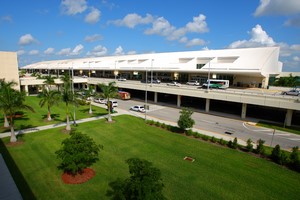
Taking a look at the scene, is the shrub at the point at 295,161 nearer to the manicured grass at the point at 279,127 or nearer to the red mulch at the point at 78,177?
the manicured grass at the point at 279,127

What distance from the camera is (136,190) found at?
28.8 feet

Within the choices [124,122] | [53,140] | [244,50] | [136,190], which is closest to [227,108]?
[244,50]

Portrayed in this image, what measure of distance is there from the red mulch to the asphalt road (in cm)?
1963

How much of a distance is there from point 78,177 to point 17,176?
16.0 feet

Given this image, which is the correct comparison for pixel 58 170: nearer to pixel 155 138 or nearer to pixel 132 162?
pixel 132 162

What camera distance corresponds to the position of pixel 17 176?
15.1 m

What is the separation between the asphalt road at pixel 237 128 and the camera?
85.4 feet

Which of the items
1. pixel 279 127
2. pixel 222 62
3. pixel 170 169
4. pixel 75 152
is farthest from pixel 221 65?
pixel 75 152

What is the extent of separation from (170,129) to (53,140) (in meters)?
16.2

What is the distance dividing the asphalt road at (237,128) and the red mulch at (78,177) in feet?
64.4

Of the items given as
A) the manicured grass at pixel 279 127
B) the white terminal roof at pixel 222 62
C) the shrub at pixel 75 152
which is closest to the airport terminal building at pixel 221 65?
the white terminal roof at pixel 222 62

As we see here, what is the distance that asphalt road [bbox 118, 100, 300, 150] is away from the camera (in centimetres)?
2603

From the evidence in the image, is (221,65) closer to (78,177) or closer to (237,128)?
(237,128)

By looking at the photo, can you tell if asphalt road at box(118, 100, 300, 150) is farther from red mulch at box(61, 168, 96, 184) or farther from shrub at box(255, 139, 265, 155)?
red mulch at box(61, 168, 96, 184)
